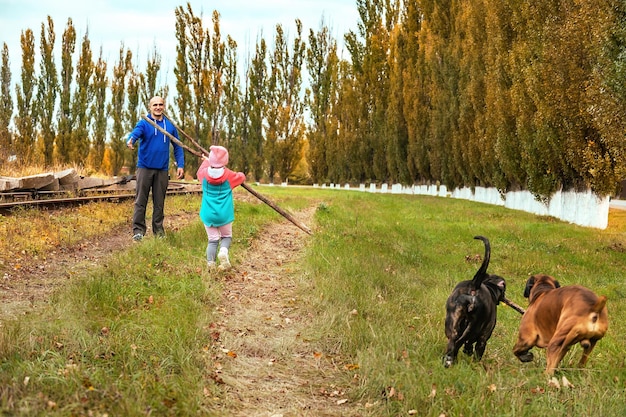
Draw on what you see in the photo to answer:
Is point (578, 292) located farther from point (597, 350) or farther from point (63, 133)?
point (63, 133)

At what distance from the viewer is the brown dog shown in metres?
3.83

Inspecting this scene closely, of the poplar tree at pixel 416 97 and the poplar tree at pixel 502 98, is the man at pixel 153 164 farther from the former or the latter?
the poplar tree at pixel 416 97

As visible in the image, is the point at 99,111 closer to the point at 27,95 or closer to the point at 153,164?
the point at 27,95

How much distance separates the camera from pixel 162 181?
33.6ft

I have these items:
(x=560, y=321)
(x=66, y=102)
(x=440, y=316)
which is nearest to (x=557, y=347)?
(x=560, y=321)

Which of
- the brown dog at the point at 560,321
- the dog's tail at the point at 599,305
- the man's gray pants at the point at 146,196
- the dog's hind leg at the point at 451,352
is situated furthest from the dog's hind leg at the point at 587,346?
the man's gray pants at the point at 146,196

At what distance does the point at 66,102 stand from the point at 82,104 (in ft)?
3.32

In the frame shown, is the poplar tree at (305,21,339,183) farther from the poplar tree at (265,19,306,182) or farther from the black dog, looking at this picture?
the black dog

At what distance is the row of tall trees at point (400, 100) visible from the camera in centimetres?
1630

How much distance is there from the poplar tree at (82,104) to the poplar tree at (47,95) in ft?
4.53

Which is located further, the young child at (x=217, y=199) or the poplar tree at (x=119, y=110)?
the poplar tree at (x=119, y=110)

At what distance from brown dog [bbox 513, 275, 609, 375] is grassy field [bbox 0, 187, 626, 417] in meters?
0.22

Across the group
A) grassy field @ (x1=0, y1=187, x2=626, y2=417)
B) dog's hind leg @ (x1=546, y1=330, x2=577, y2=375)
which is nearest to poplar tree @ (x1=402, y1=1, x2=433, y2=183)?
grassy field @ (x1=0, y1=187, x2=626, y2=417)

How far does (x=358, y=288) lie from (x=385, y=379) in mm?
2760
